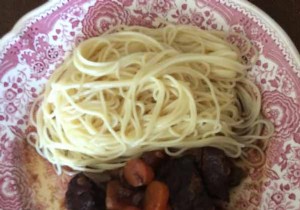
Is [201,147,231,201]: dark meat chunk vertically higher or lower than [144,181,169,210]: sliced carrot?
higher

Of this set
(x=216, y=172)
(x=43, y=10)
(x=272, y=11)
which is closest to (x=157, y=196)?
(x=216, y=172)

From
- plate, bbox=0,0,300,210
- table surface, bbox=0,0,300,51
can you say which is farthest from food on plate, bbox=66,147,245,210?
table surface, bbox=0,0,300,51

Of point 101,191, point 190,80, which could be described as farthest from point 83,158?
point 190,80

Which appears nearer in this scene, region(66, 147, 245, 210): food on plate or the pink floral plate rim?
region(66, 147, 245, 210): food on plate

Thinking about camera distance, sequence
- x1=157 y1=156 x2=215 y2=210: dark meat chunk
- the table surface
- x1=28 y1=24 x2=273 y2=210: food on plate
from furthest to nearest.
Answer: the table surface < x1=28 y1=24 x2=273 y2=210: food on plate < x1=157 y1=156 x2=215 y2=210: dark meat chunk

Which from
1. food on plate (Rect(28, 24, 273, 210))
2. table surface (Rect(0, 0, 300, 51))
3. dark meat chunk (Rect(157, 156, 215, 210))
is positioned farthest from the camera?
table surface (Rect(0, 0, 300, 51))

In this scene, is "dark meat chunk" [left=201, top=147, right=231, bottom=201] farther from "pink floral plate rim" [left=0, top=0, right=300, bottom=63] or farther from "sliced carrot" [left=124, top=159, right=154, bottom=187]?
"pink floral plate rim" [left=0, top=0, right=300, bottom=63]

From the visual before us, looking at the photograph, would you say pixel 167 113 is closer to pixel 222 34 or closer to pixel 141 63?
pixel 141 63

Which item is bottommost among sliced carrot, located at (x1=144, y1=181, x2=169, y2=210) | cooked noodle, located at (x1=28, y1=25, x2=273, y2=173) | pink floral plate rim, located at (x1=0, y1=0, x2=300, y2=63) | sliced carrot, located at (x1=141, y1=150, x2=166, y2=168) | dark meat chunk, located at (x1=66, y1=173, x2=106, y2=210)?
dark meat chunk, located at (x1=66, y1=173, x2=106, y2=210)
